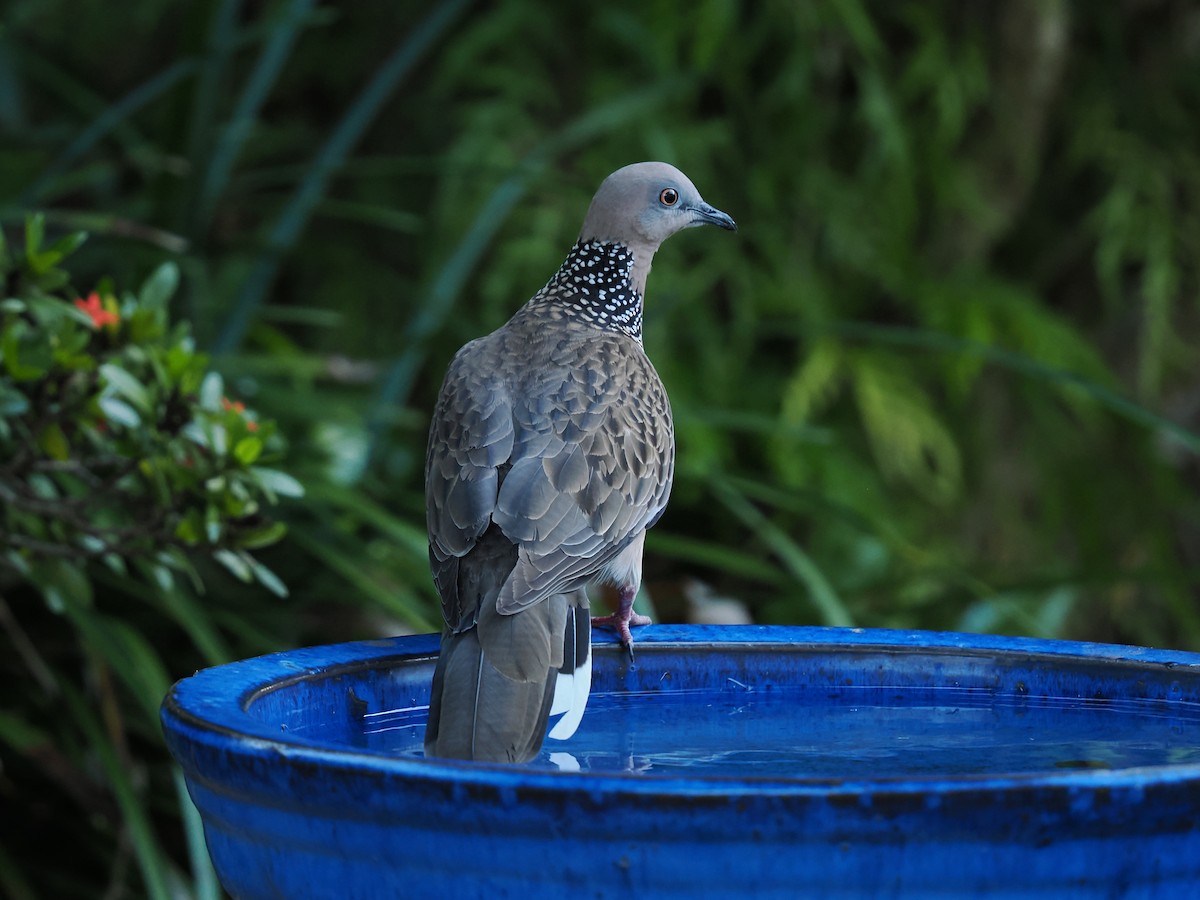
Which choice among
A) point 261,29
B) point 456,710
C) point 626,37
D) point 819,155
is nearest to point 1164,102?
point 819,155

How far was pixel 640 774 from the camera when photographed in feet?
3.59

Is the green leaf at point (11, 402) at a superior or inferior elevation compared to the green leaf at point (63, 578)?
superior

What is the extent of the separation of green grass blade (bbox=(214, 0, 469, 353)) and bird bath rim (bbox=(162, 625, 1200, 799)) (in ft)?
4.67

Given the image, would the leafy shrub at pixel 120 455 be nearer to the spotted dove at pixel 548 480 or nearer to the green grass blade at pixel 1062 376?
the spotted dove at pixel 548 480

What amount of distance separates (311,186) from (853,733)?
6.40ft

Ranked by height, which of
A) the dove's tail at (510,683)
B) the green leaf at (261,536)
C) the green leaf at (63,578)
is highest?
the green leaf at (261,536)

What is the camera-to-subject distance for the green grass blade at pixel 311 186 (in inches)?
122

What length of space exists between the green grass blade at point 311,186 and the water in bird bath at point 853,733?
157 cm

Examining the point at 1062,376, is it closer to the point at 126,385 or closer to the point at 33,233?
the point at 126,385

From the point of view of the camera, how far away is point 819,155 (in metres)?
5.02

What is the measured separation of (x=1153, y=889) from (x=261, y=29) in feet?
8.33

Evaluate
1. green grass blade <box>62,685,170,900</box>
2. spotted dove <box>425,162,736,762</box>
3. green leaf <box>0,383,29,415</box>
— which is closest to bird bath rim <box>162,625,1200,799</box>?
spotted dove <box>425,162,736,762</box>

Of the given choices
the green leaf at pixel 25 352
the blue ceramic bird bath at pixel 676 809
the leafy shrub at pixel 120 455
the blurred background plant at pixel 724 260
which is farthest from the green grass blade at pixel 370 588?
the blue ceramic bird bath at pixel 676 809

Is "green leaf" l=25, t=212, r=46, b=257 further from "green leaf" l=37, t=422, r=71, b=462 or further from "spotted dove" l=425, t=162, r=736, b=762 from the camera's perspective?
"spotted dove" l=425, t=162, r=736, b=762
